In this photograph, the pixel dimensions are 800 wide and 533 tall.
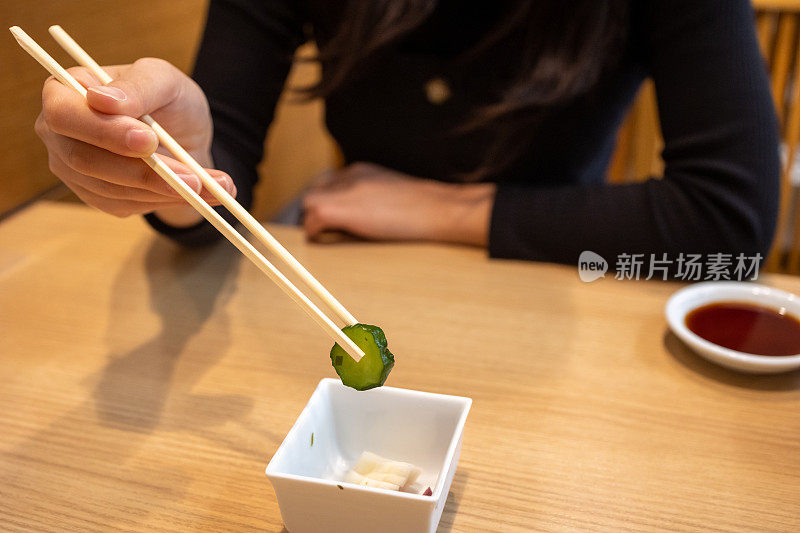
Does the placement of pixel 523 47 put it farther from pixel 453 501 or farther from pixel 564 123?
pixel 453 501

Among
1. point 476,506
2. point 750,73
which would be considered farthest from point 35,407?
point 750,73

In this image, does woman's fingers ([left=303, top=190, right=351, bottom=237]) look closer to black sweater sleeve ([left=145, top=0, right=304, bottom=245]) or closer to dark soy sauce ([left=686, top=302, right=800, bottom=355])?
black sweater sleeve ([left=145, top=0, right=304, bottom=245])

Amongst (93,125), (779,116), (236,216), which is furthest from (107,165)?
(779,116)

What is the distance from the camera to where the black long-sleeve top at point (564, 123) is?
976mm

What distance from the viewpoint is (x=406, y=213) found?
1.11 meters

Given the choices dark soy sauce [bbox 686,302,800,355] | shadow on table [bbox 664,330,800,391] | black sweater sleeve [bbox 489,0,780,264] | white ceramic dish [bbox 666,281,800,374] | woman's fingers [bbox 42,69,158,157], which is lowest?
shadow on table [bbox 664,330,800,391]

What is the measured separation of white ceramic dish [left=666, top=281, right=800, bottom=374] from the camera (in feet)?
2.43

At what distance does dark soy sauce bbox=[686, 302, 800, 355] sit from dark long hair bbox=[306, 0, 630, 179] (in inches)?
16.3

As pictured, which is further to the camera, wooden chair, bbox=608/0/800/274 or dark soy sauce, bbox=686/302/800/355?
wooden chair, bbox=608/0/800/274

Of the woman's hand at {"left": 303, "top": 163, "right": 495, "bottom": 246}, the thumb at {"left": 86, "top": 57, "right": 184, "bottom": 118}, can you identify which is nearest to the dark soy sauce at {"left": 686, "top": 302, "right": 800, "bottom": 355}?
the woman's hand at {"left": 303, "top": 163, "right": 495, "bottom": 246}

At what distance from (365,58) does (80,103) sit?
0.69m

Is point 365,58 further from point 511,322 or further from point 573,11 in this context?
point 511,322

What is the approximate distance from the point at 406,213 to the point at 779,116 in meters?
1.03

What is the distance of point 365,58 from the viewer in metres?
1.22
